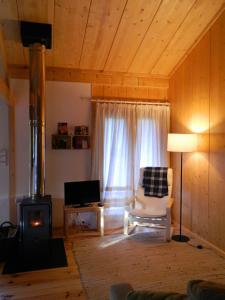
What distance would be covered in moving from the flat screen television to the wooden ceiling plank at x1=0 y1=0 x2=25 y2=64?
2.00 meters

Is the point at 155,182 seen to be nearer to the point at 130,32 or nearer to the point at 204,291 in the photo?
the point at 130,32

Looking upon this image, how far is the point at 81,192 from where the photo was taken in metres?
3.78

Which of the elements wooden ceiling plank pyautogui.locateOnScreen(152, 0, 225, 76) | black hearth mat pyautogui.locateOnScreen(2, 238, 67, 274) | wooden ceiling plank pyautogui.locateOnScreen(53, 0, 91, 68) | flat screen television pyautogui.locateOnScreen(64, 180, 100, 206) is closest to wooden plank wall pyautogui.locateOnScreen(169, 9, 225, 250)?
wooden ceiling plank pyautogui.locateOnScreen(152, 0, 225, 76)

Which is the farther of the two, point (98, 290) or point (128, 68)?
point (128, 68)

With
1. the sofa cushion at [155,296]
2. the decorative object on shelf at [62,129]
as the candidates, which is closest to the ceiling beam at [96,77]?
the decorative object on shelf at [62,129]

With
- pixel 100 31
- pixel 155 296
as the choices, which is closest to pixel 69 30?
pixel 100 31

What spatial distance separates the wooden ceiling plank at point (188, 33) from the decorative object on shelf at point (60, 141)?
6.15 feet

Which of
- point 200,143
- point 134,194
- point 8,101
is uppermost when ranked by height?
point 8,101

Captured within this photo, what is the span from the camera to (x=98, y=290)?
7.59 ft

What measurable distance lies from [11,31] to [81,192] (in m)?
2.37

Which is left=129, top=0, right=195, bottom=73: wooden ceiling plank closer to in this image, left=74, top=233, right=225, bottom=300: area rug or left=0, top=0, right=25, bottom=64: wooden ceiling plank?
left=0, top=0, right=25, bottom=64: wooden ceiling plank

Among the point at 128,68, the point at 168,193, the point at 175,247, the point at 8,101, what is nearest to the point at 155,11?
the point at 128,68

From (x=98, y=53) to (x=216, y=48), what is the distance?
1641 millimetres

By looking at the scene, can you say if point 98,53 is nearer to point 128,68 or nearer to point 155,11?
point 128,68
